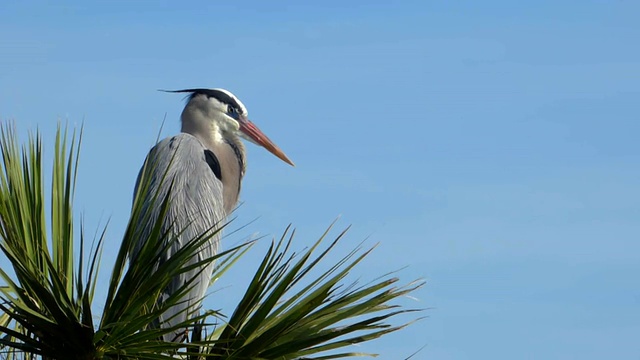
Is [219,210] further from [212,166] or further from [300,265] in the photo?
[300,265]

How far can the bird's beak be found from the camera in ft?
28.8

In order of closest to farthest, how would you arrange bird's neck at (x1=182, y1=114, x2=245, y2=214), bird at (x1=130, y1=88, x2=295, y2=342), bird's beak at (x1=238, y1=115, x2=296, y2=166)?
bird at (x1=130, y1=88, x2=295, y2=342) < bird's neck at (x1=182, y1=114, x2=245, y2=214) < bird's beak at (x1=238, y1=115, x2=296, y2=166)

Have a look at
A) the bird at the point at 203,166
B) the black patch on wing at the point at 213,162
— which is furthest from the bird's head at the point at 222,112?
the black patch on wing at the point at 213,162

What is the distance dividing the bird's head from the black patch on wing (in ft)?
1.77

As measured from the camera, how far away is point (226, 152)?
27.8 ft

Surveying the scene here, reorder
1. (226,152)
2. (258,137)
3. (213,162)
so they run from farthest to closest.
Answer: (258,137) < (226,152) < (213,162)

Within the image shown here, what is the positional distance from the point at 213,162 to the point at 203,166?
478 mm

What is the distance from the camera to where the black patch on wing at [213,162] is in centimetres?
772

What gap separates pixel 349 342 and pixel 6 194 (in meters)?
1.47

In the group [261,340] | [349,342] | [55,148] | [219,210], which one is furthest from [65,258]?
[219,210]

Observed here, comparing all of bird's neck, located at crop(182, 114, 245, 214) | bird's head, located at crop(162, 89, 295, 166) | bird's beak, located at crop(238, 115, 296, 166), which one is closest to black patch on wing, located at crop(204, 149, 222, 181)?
bird's neck, located at crop(182, 114, 245, 214)

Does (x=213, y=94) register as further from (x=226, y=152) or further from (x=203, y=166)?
(x=203, y=166)

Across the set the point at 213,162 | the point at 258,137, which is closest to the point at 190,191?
the point at 213,162

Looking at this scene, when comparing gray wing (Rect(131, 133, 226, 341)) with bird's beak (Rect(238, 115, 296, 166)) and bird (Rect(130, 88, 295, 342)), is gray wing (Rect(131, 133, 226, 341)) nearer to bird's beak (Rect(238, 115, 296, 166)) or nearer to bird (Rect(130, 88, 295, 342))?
bird (Rect(130, 88, 295, 342))
